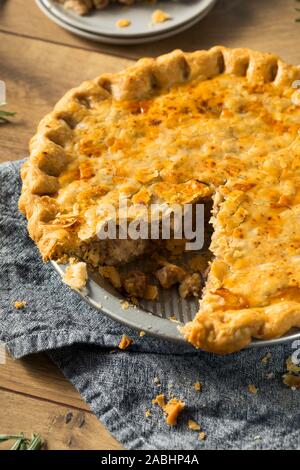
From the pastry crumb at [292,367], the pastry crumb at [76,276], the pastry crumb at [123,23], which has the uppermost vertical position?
the pastry crumb at [123,23]

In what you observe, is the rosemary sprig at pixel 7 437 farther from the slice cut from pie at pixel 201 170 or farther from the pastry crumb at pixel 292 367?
the pastry crumb at pixel 292 367

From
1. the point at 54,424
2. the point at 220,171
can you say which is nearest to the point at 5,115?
the point at 220,171

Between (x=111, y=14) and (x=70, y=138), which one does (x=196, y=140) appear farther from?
(x=111, y=14)

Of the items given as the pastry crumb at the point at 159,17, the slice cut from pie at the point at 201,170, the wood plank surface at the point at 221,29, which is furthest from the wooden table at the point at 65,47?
the slice cut from pie at the point at 201,170

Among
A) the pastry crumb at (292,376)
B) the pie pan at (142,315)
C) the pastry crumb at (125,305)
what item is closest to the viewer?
the pie pan at (142,315)

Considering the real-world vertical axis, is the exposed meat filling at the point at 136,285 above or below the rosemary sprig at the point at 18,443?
above

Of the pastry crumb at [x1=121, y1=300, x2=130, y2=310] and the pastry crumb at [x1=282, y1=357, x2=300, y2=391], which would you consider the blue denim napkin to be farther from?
the pastry crumb at [x1=121, y1=300, x2=130, y2=310]
